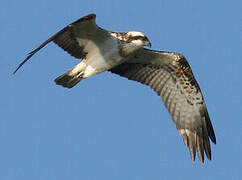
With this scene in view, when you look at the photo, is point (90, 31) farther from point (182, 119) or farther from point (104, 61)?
point (182, 119)

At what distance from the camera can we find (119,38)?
9.81 meters

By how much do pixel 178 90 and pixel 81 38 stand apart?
7.42 ft

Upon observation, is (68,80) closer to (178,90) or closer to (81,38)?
(81,38)

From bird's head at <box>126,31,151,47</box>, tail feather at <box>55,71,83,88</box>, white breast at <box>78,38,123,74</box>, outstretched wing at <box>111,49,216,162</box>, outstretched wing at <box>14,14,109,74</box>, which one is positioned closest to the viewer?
outstretched wing at <box>14,14,109,74</box>

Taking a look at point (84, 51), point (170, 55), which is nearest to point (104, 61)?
point (84, 51)

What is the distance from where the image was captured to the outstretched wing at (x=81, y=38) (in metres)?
9.48

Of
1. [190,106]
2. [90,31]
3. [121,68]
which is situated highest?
[90,31]

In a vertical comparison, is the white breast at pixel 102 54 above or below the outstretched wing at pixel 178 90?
above

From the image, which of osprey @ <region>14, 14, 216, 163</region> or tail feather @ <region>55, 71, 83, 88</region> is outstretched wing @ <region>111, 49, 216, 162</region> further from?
tail feather @ <region>55, 71, 83, 88</region>

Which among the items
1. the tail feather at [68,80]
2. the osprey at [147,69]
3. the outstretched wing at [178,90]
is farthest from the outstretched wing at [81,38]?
the outstretched wing at [178,90]

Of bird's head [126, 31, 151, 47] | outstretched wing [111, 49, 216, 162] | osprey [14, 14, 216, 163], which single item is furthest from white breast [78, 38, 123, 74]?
outstretched wing [111, 49, 216, 162]

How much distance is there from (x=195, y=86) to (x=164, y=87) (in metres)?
0.61

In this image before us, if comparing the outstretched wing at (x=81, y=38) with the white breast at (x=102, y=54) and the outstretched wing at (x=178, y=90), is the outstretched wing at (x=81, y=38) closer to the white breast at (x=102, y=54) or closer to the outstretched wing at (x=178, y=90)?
the white breast at (x=102, y=54)

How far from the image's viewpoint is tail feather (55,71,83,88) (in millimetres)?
10281
